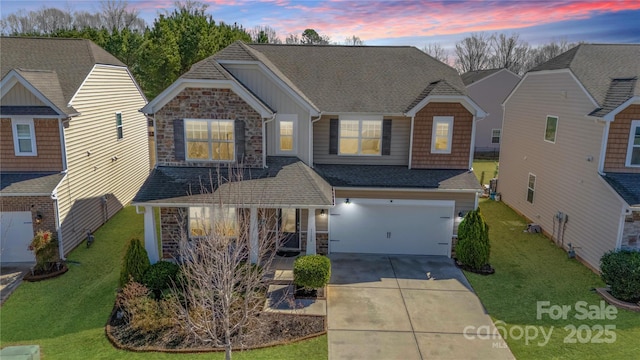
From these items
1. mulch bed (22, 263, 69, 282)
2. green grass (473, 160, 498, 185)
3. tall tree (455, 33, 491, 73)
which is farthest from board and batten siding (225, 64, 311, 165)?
tall tree (455, 33, 491, 73)

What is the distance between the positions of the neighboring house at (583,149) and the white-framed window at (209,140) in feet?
42.6

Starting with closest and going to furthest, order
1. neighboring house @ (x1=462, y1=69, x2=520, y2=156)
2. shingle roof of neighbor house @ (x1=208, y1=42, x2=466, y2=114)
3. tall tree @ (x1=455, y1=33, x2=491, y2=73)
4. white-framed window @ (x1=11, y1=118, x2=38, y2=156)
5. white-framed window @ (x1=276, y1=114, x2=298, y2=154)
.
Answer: white-framed window @ (x1=11, y1=118, x2=38, y2=156)
white-framed window @ (x1=276, y1=114, x2=298, y2=154)
shingle roof of neighbor house @ (x1=208, y1=42, x2=466, y2=114)
neighboring house @ (x1=462, y1=69, x2=520, y2=156)
tall tree @ (x1=455, y1=33, x2=491, y2=73)

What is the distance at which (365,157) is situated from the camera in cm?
1714

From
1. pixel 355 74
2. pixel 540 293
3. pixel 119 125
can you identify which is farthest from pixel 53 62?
pixel 540 293

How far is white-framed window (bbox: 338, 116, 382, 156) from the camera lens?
17.0 m

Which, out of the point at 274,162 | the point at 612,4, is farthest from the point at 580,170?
the point at 274,162

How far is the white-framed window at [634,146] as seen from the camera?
1449 centimetres

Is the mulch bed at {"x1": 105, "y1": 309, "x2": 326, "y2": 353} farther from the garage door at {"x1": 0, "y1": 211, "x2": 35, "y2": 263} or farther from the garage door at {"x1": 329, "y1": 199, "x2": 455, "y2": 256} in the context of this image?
the garage door at {"x1": 0, "y1": 211, "x2": 35, "y2": 263}

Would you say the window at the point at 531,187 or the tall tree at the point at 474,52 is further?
the tall tree at the point at 474,52

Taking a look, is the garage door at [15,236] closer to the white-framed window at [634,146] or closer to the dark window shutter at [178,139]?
the dark window shutter at [178,139]

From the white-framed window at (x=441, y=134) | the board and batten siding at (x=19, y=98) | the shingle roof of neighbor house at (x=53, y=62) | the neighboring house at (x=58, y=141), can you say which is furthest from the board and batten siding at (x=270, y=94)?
the board and batten siding at (x=19, y=98)

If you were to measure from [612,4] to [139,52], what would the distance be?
3321cm

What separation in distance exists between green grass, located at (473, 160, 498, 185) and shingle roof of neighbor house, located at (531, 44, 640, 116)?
11030mm

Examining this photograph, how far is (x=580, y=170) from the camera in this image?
16047mm
